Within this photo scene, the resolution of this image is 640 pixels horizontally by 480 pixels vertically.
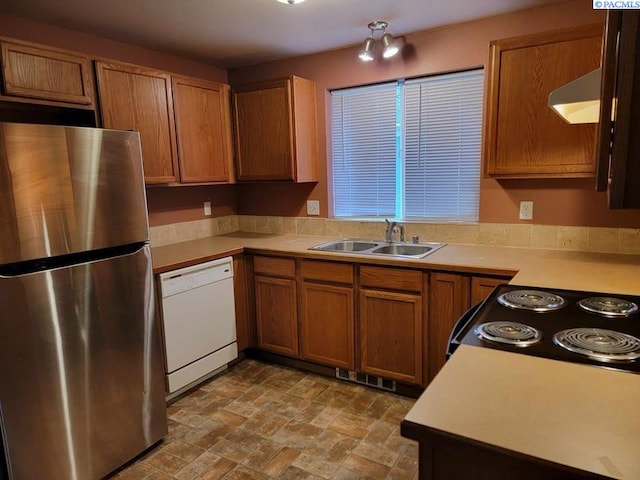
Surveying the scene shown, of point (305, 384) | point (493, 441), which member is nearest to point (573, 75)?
point (493, 441)

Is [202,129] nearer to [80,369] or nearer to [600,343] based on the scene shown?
[80,369]

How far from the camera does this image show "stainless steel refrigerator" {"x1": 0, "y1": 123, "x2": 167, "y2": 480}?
162 cm

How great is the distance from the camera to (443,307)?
2.38m

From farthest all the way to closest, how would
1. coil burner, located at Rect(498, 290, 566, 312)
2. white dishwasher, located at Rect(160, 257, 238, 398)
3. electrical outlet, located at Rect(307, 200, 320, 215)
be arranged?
electrical outlet, located at Rect(307, 200, 320, 215)
white dishwasher, located at Rect(160, 257, 238, 398)
coil burner, located at Rect(498, 290, 566, 312)

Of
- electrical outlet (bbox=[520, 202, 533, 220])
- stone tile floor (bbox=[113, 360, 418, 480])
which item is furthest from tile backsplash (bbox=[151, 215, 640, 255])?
stone tile floor (bbox=[113, 360, 418, 480])

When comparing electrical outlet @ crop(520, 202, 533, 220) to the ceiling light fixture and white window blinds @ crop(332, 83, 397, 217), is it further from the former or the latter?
the ceiling light fixture

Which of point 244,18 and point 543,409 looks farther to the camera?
point 244,18

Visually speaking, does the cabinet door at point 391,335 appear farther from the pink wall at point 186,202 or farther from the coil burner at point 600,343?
the pink wall at point 186,202

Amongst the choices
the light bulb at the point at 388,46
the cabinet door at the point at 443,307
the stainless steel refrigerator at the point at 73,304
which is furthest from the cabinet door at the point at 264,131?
the cabinet door at the point at 443,307

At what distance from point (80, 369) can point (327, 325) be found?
1488 mm

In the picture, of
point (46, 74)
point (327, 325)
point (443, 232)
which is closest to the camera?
point (46, 74)

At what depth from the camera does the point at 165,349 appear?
8.22 feet

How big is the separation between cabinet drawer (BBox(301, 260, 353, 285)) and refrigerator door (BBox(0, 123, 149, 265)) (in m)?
1.12

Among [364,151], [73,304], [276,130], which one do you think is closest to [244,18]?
[276,130]
